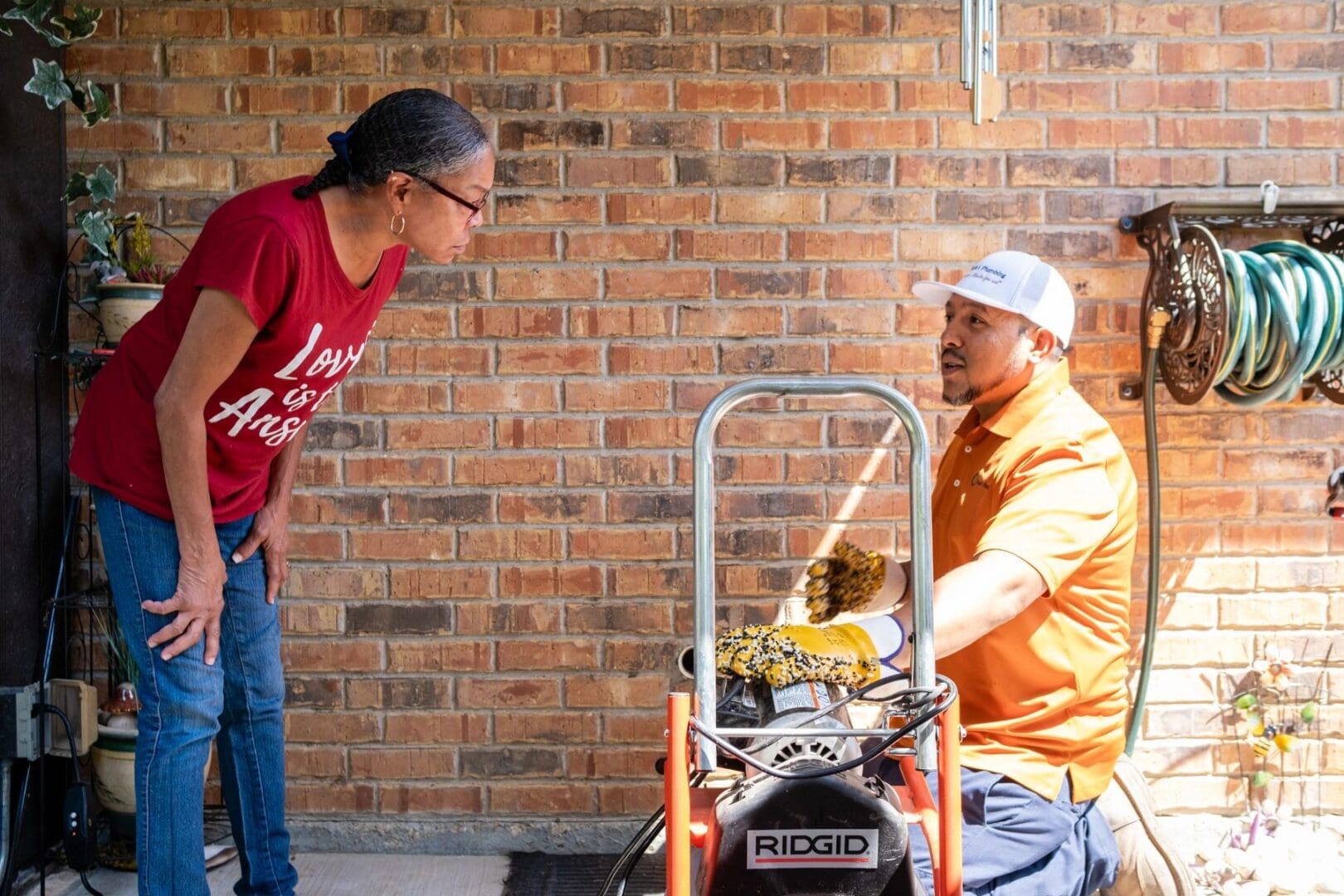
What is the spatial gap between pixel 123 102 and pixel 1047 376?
271 cm

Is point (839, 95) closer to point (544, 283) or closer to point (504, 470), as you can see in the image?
point (544, 283)

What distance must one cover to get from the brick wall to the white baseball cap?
0.84m

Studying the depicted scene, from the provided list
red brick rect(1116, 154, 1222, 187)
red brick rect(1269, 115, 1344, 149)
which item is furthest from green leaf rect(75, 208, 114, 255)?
red brick rect(1269, 115, 1344, 149)

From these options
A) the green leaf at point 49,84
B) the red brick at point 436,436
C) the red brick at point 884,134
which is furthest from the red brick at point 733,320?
the green leaf at point 49,84

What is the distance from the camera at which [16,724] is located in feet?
9.43

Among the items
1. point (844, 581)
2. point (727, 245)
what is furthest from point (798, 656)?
point (727, 245)

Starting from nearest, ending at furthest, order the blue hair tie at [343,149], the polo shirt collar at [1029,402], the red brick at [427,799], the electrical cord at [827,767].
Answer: the electrical cord at [827,767], the blue hair tie at [343,149], the polo shirt collar at [1029,402], the red brick at [427,799]

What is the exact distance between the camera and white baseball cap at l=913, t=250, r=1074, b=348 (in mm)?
2389

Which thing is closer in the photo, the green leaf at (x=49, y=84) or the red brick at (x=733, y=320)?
the green leaf at (x=49, y=84)

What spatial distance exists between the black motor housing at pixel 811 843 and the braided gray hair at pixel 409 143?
1.31 metres

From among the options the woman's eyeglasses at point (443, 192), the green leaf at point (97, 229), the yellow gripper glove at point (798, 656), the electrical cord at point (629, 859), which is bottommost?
the electrical cord at point (629, 859)

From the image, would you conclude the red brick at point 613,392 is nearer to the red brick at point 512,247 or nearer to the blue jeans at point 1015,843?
the red brick at point 512,247

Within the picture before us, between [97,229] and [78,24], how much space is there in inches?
21.9

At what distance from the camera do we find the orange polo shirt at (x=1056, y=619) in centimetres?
212
